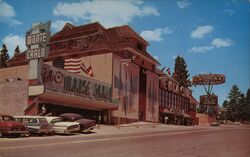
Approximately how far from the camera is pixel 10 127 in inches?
844

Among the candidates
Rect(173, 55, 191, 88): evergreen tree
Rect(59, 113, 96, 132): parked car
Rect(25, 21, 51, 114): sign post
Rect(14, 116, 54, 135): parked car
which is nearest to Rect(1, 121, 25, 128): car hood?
Rect(14, 116, 54, 135): parked car

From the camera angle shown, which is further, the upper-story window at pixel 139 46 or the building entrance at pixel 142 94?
the upper-story window at pixel 139 46

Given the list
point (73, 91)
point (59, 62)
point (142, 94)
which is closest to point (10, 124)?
point (73, 91)

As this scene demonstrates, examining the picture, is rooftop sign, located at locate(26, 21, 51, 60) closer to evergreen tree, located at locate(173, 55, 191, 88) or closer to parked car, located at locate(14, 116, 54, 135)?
parked car, located at locate(14, 116, 54, 135)

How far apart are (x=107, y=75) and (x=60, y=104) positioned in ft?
34.7

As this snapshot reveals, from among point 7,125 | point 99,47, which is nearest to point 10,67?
point 99,47

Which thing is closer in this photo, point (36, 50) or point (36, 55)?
point (36, 55)

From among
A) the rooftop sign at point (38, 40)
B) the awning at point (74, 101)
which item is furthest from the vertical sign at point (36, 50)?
the awning at point (74, 101)

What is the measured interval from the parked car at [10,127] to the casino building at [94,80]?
10.9 metres

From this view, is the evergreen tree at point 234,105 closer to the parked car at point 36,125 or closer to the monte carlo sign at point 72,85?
the monte carlo sign at point 72,85

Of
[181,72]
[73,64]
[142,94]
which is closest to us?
[73,64]

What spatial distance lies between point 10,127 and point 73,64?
2672 cm

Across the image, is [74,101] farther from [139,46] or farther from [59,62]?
[139,46]

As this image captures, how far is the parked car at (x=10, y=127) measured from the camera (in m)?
21.2
